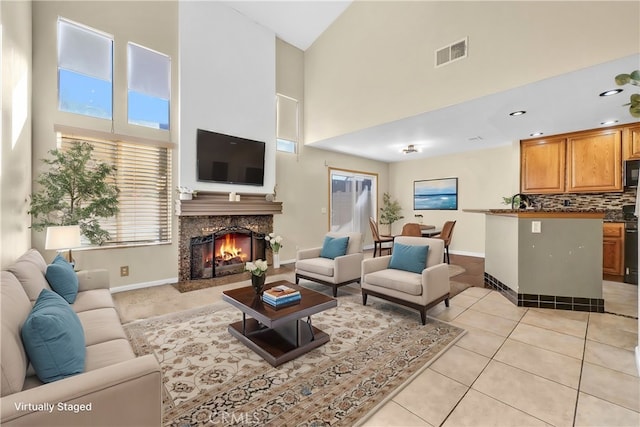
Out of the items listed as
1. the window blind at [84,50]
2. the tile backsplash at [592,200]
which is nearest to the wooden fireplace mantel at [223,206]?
the window blind at [84,50]

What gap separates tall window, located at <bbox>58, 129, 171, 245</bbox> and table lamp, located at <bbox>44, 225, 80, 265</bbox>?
3.78 ft

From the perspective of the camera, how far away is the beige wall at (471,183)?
Result: 20.5ft

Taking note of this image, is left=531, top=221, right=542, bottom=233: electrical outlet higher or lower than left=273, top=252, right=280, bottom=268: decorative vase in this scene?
higher

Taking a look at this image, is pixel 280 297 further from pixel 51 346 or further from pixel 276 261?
pixel 276 261

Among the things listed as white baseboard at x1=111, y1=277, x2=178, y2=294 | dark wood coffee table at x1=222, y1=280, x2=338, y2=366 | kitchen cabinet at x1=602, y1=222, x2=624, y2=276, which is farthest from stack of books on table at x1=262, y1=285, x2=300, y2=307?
kitchen cabinet at x1=602, y1=222, x2=624, y2=276

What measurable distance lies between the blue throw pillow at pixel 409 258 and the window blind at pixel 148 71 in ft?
13.8

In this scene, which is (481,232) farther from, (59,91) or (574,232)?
(59,91)

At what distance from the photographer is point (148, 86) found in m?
4.21

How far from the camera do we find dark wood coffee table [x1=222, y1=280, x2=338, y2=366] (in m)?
2.14

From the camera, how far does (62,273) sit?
2.36 metres

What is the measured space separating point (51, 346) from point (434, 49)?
5.05 meters

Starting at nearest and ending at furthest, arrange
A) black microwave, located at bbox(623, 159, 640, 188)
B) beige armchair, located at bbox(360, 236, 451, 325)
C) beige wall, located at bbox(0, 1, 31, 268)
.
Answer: beige wall, located at bbox(0, 1, 31, 268), beige armchair, located at bbox(360, 236, 451, 325), black microwave, located at bbox(623, 159, 640, 188)

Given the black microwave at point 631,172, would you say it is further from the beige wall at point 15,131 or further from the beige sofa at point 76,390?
the beige wall at point 15,131

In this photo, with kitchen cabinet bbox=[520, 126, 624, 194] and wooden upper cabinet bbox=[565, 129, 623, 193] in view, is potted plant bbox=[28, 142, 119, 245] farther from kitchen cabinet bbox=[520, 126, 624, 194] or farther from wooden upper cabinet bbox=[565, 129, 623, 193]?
wooden upper cabinet bbox=[565, 129, 623, 193]
